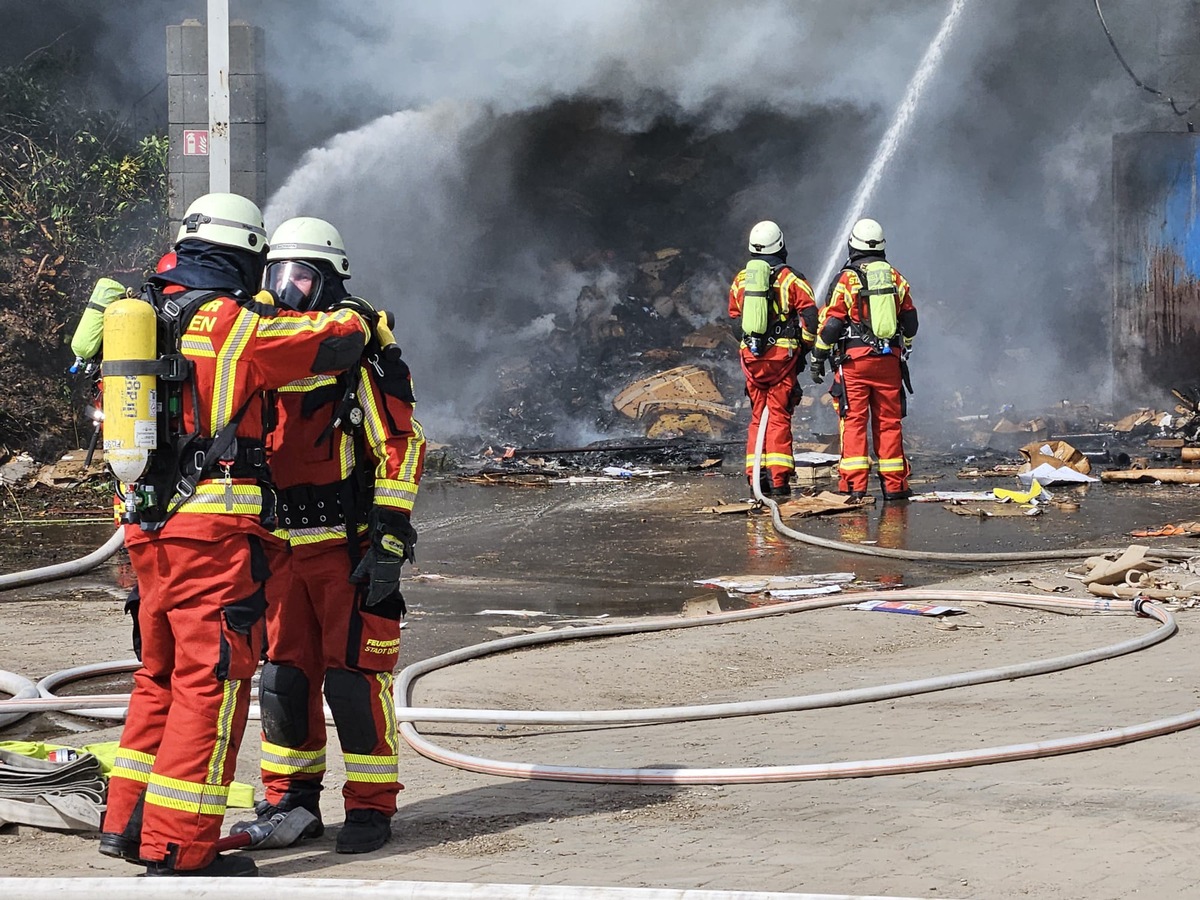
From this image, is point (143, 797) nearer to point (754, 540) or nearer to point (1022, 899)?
point (1022, 899)

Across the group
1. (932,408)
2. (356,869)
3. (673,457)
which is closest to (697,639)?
(356,869)

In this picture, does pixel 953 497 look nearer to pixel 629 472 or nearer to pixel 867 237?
pixel 867 237

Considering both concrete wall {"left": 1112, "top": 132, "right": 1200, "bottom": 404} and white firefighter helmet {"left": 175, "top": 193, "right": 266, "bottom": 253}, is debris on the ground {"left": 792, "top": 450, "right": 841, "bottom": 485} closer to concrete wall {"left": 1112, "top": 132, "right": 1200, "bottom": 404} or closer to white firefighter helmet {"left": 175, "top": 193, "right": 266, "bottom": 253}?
concrete wall {"left": 1112, "top": 132, "right": 1200, "bottom": 404}

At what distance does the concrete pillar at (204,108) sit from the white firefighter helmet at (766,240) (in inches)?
142

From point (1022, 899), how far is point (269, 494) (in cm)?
203

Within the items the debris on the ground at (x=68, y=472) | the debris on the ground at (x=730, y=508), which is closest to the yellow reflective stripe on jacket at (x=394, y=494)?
the debris on the ground at (x=730, y=508)

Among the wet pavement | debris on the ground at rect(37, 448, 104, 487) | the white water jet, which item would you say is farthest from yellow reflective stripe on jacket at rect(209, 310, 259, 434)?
the white water jet

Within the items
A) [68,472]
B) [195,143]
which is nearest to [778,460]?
[195,143]

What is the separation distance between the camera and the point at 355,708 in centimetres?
429

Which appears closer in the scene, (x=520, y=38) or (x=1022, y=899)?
(x=1022, y=899)

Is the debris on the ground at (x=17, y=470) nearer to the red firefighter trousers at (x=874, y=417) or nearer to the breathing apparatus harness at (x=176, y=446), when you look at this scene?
the red firefighter trousers at (x=874, y=417)

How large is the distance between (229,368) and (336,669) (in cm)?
88

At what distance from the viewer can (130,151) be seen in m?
16.5

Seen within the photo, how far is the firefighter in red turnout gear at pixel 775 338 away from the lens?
1167 cm
